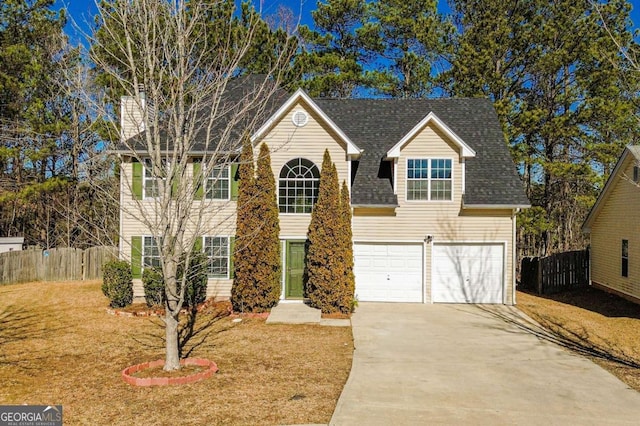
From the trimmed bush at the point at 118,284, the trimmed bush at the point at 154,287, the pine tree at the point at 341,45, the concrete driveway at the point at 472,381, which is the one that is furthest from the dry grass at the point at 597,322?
the pine tree at the point at 341,45

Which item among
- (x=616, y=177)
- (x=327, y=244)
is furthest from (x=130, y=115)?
(x=616, y=177)

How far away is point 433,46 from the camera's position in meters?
27.7

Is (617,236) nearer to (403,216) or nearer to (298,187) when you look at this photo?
(403,216)

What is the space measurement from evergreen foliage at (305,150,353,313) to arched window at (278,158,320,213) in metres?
1.51

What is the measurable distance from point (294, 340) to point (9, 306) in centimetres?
1015

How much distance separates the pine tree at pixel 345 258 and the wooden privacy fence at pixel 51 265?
11163 mm

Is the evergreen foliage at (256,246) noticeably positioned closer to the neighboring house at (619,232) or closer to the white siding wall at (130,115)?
the white siding wall at (130,115)

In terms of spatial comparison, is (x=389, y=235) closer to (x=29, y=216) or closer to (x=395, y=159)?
(x=395, y=159)

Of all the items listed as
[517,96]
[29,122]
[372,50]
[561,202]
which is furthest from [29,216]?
[561,202]

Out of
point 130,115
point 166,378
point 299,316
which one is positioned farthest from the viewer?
point 299,316

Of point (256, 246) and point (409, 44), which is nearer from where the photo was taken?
point (256, 246)

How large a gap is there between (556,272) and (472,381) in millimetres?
13628

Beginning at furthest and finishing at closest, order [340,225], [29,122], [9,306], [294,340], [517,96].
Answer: [517,96] < [29,122] < [9,306] < [340,225] < [294,340]

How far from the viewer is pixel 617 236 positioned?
60.2ft
